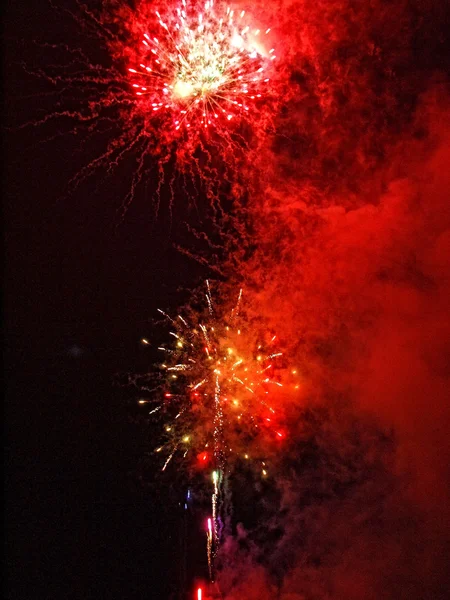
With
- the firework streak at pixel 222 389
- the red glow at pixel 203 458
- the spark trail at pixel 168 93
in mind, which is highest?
the spark trail at pixel 168 93

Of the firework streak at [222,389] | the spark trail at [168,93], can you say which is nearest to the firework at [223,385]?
the firework streak at [222,389]

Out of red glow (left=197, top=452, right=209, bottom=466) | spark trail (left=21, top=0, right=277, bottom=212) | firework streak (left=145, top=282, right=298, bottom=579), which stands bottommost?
red glow (left=197, top=452, right=209, bottom=466)

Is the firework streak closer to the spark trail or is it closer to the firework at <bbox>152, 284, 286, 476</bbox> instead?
the firework at <bbox>152, 284, 286, 476</bbox>

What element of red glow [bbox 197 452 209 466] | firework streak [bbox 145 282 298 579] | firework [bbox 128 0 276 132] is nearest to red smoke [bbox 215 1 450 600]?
firework streak [bbox 145 282 298 579]

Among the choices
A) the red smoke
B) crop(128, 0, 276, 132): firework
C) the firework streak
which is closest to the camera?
crop(128, 0, 276, 132): firework

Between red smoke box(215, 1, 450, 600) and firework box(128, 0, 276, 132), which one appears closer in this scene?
firework box(128, 0, 276, 132)

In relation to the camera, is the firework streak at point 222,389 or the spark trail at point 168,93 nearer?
the spark trail at point 168,93

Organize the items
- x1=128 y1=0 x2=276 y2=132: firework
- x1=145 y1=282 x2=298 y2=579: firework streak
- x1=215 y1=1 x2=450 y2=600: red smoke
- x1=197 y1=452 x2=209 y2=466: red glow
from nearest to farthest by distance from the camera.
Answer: x1=128 y1=0 x2=276 y2=132: firework → x1=215 y1=1 x2=450 y2=600: red smoke → x1=145 y1=282 x2=298 y2=579: firework streak → x1=197 y1=452 x2=209 y2=466: red glow

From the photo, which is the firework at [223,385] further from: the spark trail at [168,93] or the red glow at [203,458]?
the spark trail at [168,93]
